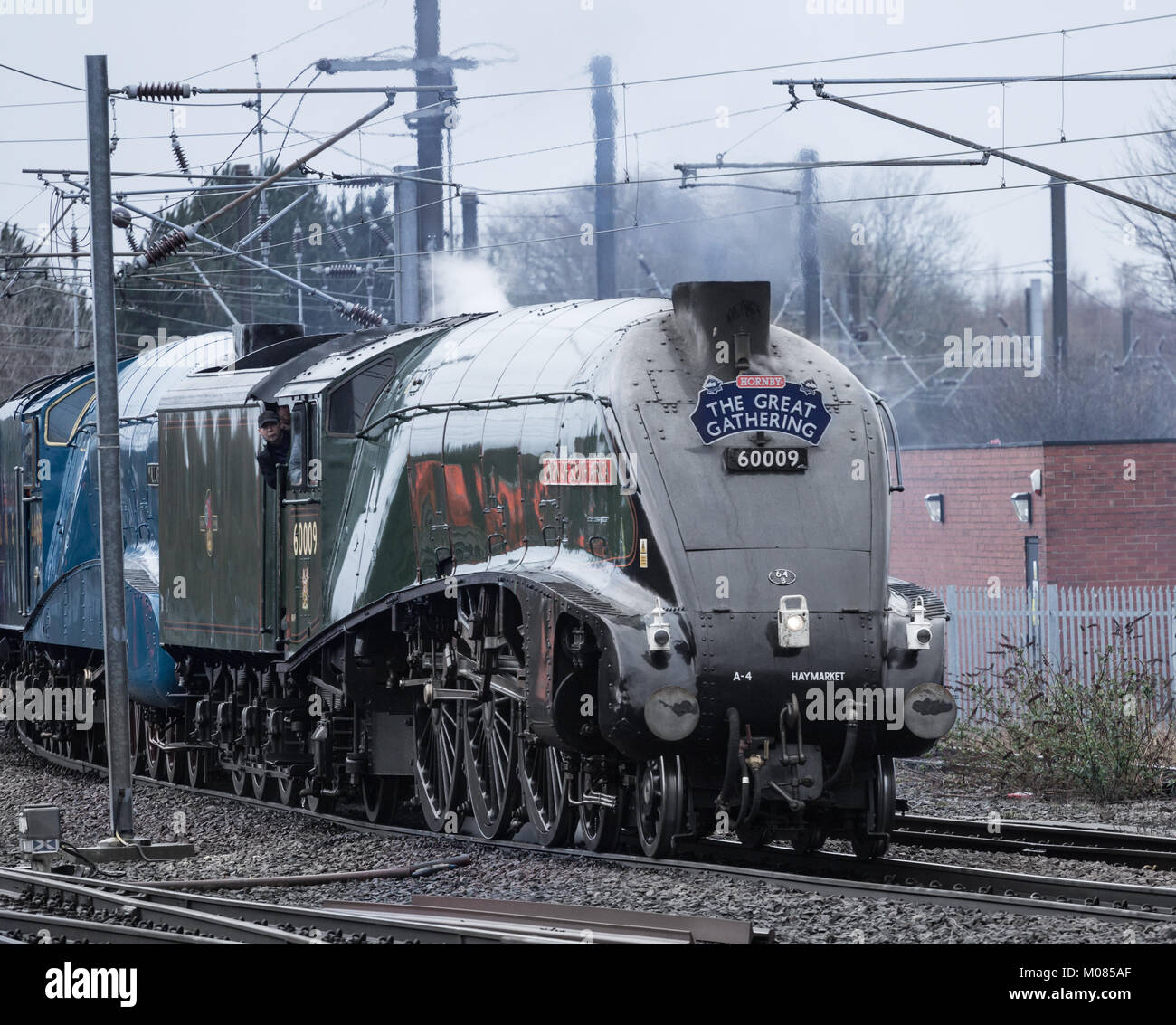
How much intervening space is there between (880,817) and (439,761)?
3.67 m

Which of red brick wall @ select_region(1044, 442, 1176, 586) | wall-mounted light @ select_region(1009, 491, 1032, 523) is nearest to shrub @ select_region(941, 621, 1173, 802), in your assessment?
red brick wall @ select_region(1044, 442, 1176, 586)

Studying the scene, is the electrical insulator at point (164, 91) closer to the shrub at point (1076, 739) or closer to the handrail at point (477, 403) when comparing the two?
the handrail at point (477, 403)

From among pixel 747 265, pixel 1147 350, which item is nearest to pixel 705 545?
pixel 747 265

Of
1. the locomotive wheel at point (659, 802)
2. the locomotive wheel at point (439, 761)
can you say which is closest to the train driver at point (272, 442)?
the locomotive wheel at point (439, 761)

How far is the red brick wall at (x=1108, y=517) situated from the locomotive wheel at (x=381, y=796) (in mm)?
12291

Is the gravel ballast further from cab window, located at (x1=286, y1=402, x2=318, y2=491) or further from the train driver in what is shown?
the train driver

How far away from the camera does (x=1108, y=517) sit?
79.6 feet

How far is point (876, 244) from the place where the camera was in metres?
49.4

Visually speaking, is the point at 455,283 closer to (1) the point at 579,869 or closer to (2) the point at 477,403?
(2) the point at 477,403

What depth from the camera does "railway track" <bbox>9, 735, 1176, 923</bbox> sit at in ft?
29.7

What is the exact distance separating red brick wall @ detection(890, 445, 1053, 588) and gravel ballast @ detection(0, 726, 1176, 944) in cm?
870

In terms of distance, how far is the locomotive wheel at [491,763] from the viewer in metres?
12.1

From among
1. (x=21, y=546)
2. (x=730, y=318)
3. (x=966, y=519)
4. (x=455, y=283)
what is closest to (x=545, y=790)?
(x=730, y=318)
